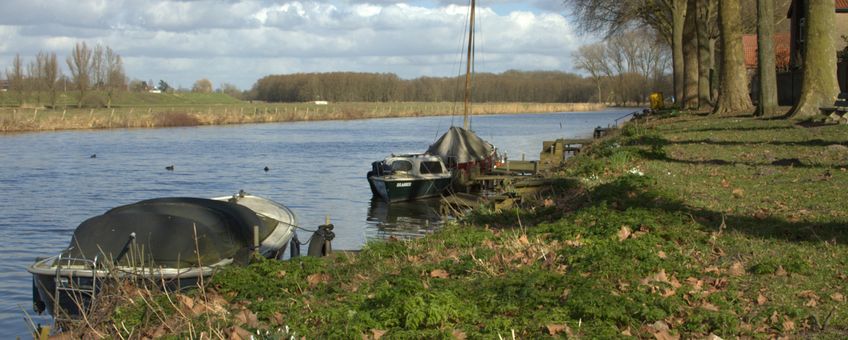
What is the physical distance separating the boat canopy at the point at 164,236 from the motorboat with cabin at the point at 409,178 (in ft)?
52.1

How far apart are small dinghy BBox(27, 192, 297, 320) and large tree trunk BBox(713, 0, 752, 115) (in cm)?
2166

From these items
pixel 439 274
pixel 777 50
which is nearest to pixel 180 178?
pixel 439 274

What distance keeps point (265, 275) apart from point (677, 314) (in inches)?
176

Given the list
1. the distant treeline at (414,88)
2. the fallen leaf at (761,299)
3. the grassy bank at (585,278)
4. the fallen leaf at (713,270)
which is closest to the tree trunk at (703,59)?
the grassy bank at (585,278)

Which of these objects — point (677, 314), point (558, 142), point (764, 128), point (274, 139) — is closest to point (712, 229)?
point (677, 314)

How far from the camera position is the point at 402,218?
1125 inches

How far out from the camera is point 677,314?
7859 mm

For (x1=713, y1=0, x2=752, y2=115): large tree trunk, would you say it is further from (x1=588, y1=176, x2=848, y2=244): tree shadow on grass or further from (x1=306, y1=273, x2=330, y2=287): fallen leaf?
(x1=306, y1=273, x2=330, y2=287): fallen leaf

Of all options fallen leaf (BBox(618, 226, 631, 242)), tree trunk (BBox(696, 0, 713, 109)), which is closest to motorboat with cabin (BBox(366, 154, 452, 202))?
tree trunk (BBox(696, 0, 713, 109))

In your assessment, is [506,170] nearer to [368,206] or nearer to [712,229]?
[368,206]

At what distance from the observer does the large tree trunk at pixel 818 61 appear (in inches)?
998

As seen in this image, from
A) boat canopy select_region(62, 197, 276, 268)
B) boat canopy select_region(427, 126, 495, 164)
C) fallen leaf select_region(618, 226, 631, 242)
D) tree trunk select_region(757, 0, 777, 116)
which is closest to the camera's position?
fallen leaf select_region(618, 226, 631, 242)

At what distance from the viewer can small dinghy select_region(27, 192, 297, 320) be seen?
1315 centimetres

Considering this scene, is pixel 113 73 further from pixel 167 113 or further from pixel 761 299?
pixel 761 299
